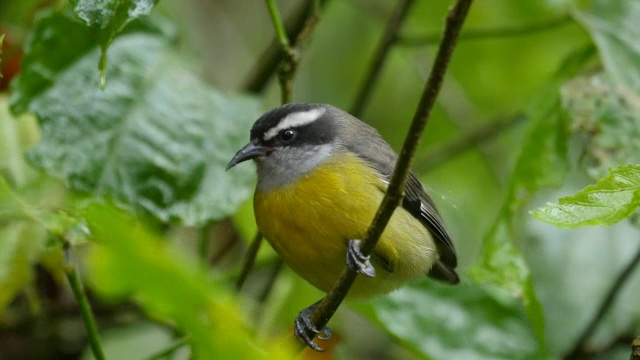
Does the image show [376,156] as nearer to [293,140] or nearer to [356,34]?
[293,140]

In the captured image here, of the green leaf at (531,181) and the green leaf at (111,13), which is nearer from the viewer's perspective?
the green leaf at (111,13)

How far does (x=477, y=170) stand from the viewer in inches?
205

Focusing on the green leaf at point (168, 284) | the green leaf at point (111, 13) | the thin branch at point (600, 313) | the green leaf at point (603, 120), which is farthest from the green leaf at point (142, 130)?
the green leaf at point (168, 284)

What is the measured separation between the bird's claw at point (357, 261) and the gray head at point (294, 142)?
1.32 feet

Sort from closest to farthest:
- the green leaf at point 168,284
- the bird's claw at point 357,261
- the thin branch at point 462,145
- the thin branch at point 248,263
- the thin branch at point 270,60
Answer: the green leaf at point 168,284 < the bird's claw at point 357,261 < the thin branch at point 248,263 < the thin branch at point 270,60 < the thin branch at point 462,145

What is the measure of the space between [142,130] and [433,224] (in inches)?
44.2

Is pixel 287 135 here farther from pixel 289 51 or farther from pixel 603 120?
pixel 603 120

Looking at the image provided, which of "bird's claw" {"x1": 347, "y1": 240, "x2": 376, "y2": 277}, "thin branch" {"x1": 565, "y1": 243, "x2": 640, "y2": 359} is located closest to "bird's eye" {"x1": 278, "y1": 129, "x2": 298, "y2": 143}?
"bird's claw" {"x1": 347, "y1": 240, "x2": 376, "y2": 277}

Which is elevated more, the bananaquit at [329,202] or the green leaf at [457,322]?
the bananaquit at [329,202]

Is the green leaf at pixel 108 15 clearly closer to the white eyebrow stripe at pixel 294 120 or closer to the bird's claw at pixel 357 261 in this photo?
the bird's claw at pixel 357 261

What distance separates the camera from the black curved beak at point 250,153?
318cm

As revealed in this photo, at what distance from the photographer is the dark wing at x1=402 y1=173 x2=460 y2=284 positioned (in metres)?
3.28

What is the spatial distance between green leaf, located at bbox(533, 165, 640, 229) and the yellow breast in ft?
3.31

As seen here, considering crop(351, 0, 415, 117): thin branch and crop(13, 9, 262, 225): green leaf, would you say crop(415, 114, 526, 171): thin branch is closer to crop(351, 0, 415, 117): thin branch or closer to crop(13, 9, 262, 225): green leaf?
crop(351, 0, 415, 117): thin branch
